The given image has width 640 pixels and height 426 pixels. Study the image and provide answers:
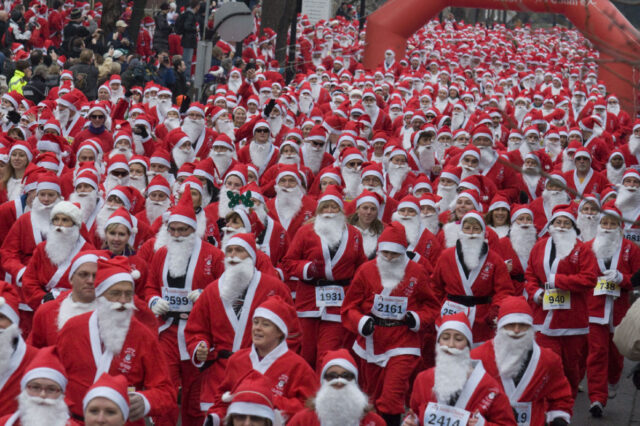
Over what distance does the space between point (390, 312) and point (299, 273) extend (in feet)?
3.90

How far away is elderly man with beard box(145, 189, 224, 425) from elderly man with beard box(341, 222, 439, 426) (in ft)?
3.84

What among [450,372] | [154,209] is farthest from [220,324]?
[154,209]

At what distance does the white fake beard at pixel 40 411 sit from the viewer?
6.05 metres

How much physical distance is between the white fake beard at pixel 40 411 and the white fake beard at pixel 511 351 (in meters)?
3.22

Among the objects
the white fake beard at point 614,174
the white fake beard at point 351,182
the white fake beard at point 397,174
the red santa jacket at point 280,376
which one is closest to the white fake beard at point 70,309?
the red santa jacket at point 280,376

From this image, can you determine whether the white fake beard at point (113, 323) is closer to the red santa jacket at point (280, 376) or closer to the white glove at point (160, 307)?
the red santa jacket at point (280, 376)

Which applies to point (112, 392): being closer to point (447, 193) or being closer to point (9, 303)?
point (9, 303)

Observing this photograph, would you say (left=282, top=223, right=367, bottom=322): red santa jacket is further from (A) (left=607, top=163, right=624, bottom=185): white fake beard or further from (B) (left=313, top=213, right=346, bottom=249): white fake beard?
(A) (left=607, top=163, right=624, bottom=185): white fake beard

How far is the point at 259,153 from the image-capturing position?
16.2 meters

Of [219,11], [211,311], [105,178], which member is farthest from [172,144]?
[211,311]

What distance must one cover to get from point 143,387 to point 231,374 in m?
0.61

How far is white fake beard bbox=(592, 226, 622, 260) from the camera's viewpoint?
1152cm

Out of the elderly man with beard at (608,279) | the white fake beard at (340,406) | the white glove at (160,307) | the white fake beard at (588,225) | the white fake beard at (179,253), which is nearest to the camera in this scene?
the white fake beard at (340,406)

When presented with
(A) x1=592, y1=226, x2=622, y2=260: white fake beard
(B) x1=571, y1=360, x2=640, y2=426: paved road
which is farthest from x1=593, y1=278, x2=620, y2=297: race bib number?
(B) x1=571, y1=360, x2=640, y2=426: paved road
